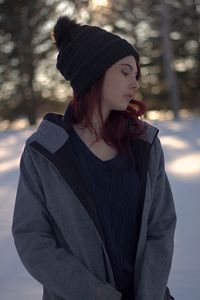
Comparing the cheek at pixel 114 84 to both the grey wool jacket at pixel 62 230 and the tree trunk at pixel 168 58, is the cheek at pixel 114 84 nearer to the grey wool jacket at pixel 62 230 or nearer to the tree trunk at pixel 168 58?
the grey wool jacket at pixel 62 230

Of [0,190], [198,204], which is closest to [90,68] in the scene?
[198,204]

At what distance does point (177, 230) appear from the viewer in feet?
9.19

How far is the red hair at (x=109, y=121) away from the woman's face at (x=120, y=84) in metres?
0.02

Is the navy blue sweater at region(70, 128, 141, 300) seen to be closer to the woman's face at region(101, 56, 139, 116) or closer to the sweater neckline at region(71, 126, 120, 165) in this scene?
the sweater neckline at region(71, 126, 120, 165)

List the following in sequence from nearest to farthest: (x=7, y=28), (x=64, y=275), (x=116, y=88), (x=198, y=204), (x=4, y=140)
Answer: (x=64, y=275) → (x=116, y=88) → (x=198, y=204) → (x=4, y=140) → (x=7, y=28)

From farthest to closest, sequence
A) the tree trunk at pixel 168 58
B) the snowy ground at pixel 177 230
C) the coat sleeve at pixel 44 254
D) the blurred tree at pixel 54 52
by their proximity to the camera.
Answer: the blurred tree at pixel 54 52
the tree trunk at pixel 168 58
the snowy ground at pixel 177 230
the coat sleeve at pixel 44 254

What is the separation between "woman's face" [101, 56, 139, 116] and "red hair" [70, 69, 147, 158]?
20 mm

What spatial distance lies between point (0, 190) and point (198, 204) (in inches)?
62.7

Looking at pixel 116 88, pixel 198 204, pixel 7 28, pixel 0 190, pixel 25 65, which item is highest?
pixel 7 28

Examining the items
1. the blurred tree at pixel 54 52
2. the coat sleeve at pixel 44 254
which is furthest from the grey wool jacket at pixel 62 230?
the blurred tree at pixel 54 52

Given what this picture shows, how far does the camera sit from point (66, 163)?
125cm

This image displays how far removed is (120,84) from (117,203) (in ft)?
1.10

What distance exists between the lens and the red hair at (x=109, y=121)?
4.45 feet

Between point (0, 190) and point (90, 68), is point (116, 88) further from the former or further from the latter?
point (0, 190)
